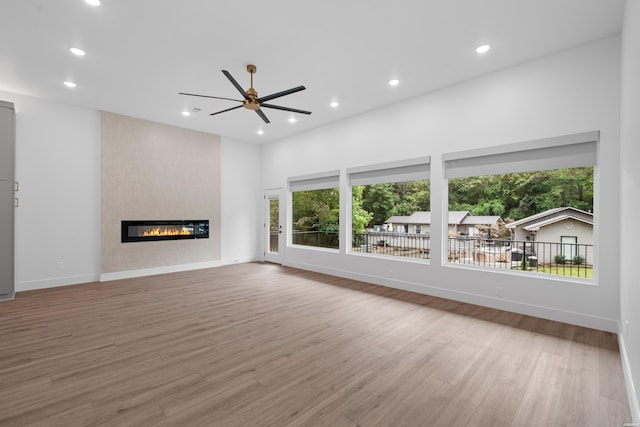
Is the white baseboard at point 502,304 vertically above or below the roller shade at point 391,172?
below

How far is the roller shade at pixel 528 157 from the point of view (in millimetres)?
3491

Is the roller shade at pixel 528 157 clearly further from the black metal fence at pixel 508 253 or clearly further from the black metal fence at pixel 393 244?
the black metal fence at pixel 393 244

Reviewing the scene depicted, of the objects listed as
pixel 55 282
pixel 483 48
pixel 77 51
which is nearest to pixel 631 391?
pixel 483 48

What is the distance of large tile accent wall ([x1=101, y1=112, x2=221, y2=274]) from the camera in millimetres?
5895

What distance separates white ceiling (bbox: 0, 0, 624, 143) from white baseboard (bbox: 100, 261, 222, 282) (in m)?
3.44

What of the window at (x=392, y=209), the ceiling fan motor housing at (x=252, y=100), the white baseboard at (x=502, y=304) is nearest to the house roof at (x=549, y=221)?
the white baseboard at (x=502, y=304)

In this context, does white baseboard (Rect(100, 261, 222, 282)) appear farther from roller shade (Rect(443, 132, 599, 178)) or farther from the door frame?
roller shade (Rect(443, 132, 599, 178))

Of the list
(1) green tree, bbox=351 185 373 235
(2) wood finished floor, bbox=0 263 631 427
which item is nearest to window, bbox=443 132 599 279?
(2) wood finished floor, bbox=0 263 631 427

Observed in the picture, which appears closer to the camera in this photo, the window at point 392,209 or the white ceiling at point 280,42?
the white ceiling at point 280,42

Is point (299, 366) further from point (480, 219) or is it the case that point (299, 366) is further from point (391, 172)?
point (391, 172)

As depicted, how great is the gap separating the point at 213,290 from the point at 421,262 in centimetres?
365

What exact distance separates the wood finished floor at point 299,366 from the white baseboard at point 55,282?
0.87m

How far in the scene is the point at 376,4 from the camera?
2871 millimetres

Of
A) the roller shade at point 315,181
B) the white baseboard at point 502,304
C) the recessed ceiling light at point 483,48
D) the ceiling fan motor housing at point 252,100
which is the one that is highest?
the recessed ceiling light at point 483,48
